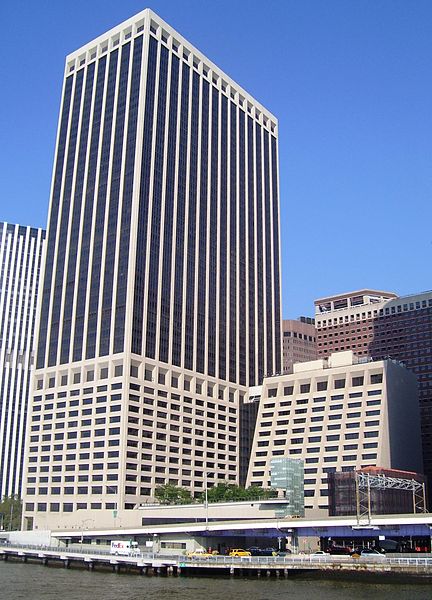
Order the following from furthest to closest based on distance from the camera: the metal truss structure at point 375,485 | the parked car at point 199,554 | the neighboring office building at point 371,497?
the neighboring office building at point 371,497
the metal truss structure at point 375,485
the parked car at point 199,554

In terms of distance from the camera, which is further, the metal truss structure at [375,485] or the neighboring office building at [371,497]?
the neighboring office building at [371,497]

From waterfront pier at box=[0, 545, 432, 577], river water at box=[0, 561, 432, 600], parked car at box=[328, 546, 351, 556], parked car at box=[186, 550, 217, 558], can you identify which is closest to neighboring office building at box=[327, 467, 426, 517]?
parked car at box=[328, 546, 351, 556]

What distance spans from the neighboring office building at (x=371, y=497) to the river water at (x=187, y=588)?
58591mm

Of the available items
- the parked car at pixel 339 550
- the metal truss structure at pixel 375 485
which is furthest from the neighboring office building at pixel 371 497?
the parked car at pixel 339 550

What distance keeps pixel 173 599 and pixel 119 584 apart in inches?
906

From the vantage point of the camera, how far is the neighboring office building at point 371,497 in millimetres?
182125

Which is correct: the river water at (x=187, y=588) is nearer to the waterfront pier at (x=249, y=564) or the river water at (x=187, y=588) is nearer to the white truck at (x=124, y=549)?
the waterfront pier at (x=249, y=564)

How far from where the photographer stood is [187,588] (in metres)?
115

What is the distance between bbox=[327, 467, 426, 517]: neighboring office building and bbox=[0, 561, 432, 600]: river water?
58.6 metres

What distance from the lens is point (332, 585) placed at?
382ft

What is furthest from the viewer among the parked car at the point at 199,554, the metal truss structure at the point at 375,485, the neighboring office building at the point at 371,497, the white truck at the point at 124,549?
the neighboring office building at the point at 371,497

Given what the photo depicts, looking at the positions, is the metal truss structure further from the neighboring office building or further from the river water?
the river water

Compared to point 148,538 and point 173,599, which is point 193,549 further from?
point 173,599

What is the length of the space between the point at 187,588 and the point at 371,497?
7995 cm
